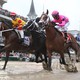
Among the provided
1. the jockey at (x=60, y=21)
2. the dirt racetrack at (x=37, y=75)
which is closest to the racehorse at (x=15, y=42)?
the dirt racetrack at (x=37, y=75)

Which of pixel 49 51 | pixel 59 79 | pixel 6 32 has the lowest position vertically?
pixel 59 79

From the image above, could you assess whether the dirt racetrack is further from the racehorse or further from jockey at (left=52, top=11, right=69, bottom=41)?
jockey at (left=52, top=11, right=69, bottom=41)

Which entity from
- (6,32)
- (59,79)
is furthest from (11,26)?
(59,79)

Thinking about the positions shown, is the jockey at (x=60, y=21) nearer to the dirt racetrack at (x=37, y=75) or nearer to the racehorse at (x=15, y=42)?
the racehorse at (x=15, y=42)

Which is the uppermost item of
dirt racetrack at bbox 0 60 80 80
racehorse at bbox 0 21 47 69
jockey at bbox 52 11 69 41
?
jockey at bbox 52 11 69 41

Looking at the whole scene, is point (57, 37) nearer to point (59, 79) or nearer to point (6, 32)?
point (6, 32)

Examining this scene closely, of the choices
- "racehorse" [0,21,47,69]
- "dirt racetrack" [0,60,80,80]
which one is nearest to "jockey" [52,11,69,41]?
"racehorse" [0,21,47,69]

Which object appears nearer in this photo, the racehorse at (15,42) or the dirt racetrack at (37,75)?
the dirt racetrack at (37,75)

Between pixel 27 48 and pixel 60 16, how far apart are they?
2.34 m

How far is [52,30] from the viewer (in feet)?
45.8

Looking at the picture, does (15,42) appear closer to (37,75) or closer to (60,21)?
(60,21)

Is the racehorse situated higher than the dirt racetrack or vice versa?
the racehorse

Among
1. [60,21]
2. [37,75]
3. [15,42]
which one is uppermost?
[60,21]

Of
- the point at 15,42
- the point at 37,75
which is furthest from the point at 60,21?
the point at 37,75
